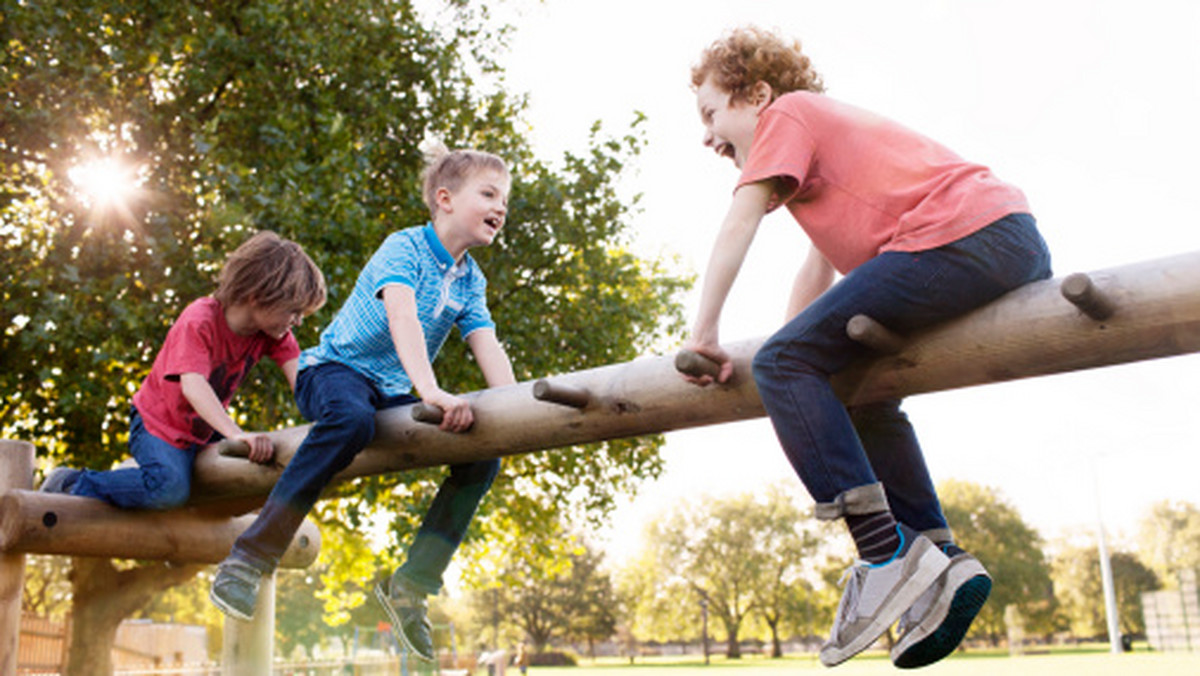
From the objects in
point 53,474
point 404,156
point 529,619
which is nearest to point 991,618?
point 529,619

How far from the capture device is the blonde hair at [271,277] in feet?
12.4

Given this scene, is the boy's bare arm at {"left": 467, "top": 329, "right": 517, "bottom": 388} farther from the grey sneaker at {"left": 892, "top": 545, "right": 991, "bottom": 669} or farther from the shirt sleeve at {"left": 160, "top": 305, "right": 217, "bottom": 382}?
the grey sneaker at {"left": 892, "top": 545, "right": 991, "bottom": 669}

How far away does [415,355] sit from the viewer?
10.4 feet

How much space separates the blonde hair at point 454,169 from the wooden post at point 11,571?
201 cm

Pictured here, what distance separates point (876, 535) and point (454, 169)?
6.86 feet

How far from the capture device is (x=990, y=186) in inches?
95.3

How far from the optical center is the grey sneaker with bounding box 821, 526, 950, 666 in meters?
2.20

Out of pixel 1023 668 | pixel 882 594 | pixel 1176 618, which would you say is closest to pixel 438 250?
pixel 882 594

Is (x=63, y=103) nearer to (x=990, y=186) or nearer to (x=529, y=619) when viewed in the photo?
(x=990, y=186)

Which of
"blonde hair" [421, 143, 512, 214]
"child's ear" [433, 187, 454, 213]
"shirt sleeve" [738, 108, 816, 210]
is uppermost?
"blonde hair" [421, 143, 512, 214]

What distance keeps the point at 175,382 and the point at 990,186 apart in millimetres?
3191

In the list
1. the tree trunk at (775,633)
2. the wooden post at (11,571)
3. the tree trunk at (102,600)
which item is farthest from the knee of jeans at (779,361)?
the tree trunk at (775,633)

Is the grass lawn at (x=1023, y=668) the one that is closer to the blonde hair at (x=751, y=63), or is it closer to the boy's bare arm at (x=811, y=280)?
the boy's bare arm at (x=811, y=280)

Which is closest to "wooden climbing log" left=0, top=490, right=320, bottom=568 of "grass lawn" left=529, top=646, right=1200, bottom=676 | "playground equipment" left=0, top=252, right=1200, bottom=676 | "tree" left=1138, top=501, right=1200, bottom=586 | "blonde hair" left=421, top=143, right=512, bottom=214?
"playground equipment" left=0, top=252, right=1200, bottom=676
